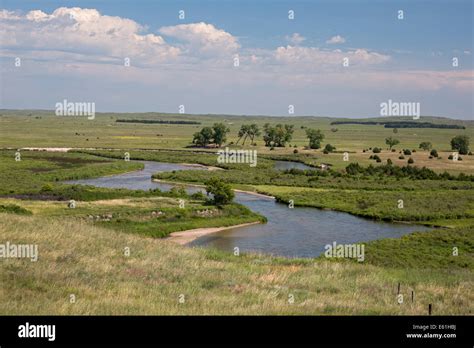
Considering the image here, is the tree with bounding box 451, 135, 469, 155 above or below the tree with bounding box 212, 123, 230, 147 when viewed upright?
below

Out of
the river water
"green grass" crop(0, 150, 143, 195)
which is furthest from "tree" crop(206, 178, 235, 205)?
"green grass" crop(0, 150, 143, 195)

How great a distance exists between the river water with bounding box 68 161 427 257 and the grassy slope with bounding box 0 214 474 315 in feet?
39.3

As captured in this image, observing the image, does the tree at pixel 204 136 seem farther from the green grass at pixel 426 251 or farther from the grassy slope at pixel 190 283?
A: the grassy slope at pixel 190 283

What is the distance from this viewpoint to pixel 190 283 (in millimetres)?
17969

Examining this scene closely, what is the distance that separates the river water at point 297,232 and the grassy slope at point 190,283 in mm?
11973

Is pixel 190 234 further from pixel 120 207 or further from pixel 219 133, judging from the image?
pixel 219 133

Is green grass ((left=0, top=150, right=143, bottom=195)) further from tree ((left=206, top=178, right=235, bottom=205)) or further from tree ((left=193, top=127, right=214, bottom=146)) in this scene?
tree ((left=193, top=127, right=214, bottom=146))

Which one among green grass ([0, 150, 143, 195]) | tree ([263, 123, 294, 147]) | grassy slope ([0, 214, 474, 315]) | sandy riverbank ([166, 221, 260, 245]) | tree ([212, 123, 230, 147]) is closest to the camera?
grassy slope ([0, 214, 474, 315])

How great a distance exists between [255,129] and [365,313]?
134m

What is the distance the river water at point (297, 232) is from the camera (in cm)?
3794

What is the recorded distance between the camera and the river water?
37.9m
